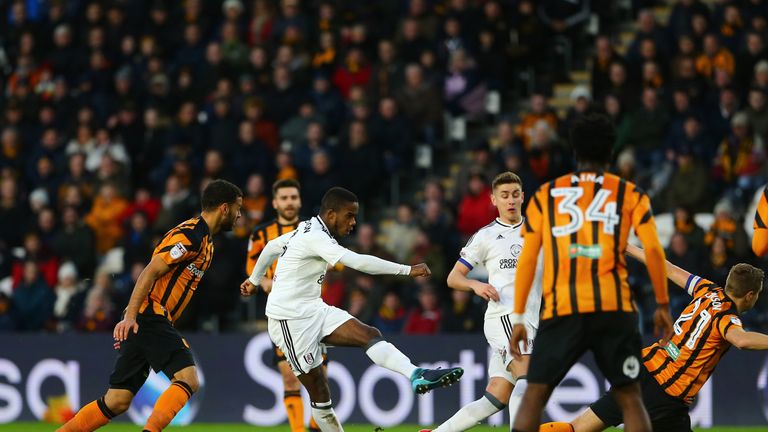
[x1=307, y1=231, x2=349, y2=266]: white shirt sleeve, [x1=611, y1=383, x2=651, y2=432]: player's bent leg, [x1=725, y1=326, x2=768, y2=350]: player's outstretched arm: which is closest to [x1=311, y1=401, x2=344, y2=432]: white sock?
[x1=307, y1=231, x2=349, y2=266]: white shirt sleeve

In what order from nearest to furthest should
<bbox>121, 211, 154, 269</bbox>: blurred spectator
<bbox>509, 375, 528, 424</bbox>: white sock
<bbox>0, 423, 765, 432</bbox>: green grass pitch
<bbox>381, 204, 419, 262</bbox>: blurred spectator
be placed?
<bbox>509, 375, 528, 424</bbox>: white sock
<bbox>0, 423, 765, 432</bbox>: green grass pitch
<bbox>381, 204, 419, 262</bbox>: blurred spectator
<bbox>121, 211, 154, 269</bbox>: blurred spectator

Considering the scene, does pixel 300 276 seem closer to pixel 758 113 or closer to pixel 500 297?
pixel 500 297

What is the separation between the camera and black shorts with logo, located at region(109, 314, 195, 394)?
30.1 feet

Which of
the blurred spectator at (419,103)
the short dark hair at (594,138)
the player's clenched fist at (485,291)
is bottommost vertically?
the player's clenched fist at (485,291)

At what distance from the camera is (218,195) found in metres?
9.44

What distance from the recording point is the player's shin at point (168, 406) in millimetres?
8984

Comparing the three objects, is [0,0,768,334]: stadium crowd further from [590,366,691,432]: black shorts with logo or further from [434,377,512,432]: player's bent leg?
[590,366,691,432]: black shorts with logo

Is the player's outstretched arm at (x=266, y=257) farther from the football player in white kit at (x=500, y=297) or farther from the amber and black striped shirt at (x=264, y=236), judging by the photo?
the amber and black striped shirt at (x=264, y=236)

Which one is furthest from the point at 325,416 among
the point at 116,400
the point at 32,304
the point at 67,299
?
the point at 32,304

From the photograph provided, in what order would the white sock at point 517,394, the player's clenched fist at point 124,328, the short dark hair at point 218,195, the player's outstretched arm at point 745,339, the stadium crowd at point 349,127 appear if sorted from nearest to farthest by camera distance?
the player's outstretched arm at point 745,339, the player's clenched fist at point 124,328, the white sock at point 517,394, the short dark hair at point 218,195, the stadium crowd at point 349,127

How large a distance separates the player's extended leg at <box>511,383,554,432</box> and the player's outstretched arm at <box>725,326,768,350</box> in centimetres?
183

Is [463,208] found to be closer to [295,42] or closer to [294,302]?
[295,42]

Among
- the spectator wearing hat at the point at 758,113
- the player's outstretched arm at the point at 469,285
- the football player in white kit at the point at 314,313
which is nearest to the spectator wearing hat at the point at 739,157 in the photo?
the spectator wearing hat at the point at 758,113

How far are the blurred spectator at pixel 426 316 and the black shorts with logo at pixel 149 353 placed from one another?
5.19 metres
